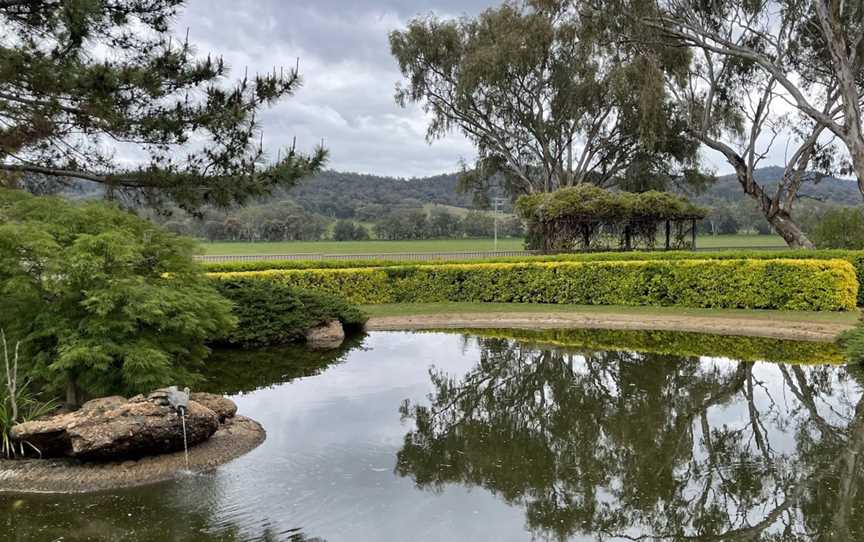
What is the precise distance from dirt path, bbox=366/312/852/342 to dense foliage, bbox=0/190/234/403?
8005 mm

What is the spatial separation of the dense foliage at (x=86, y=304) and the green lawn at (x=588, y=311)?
8.77 meters

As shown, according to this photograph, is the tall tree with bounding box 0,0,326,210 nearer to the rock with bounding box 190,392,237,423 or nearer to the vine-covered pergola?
the rock with bounding box 190,392,237,423

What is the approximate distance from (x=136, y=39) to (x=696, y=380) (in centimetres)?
996

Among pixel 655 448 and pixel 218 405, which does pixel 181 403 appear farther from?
pixel 655 448

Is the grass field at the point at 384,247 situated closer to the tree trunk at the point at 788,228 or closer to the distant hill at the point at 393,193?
the tree trunk at the point at 788,228

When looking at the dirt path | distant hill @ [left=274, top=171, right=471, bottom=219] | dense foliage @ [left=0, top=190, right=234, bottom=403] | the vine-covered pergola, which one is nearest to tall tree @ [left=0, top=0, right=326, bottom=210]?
dense foliage @ [left=0, top=190, right=234, bottom=403]

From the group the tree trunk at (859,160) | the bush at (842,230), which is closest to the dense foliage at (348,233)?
the bush at (842,230)

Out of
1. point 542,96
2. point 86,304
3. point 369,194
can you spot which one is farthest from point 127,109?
point 369,194

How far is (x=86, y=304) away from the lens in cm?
677

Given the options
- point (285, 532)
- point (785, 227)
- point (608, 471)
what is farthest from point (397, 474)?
point (785, 227)

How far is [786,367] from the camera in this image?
35.0ft

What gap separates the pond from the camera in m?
4.98

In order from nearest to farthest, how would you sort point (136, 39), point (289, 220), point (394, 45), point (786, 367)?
1. point (136, 39)
2. point (786, 367)
3. point (394, 45)
4. point (289, 220)

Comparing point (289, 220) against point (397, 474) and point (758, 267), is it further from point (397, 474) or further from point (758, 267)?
point (397, 474)
